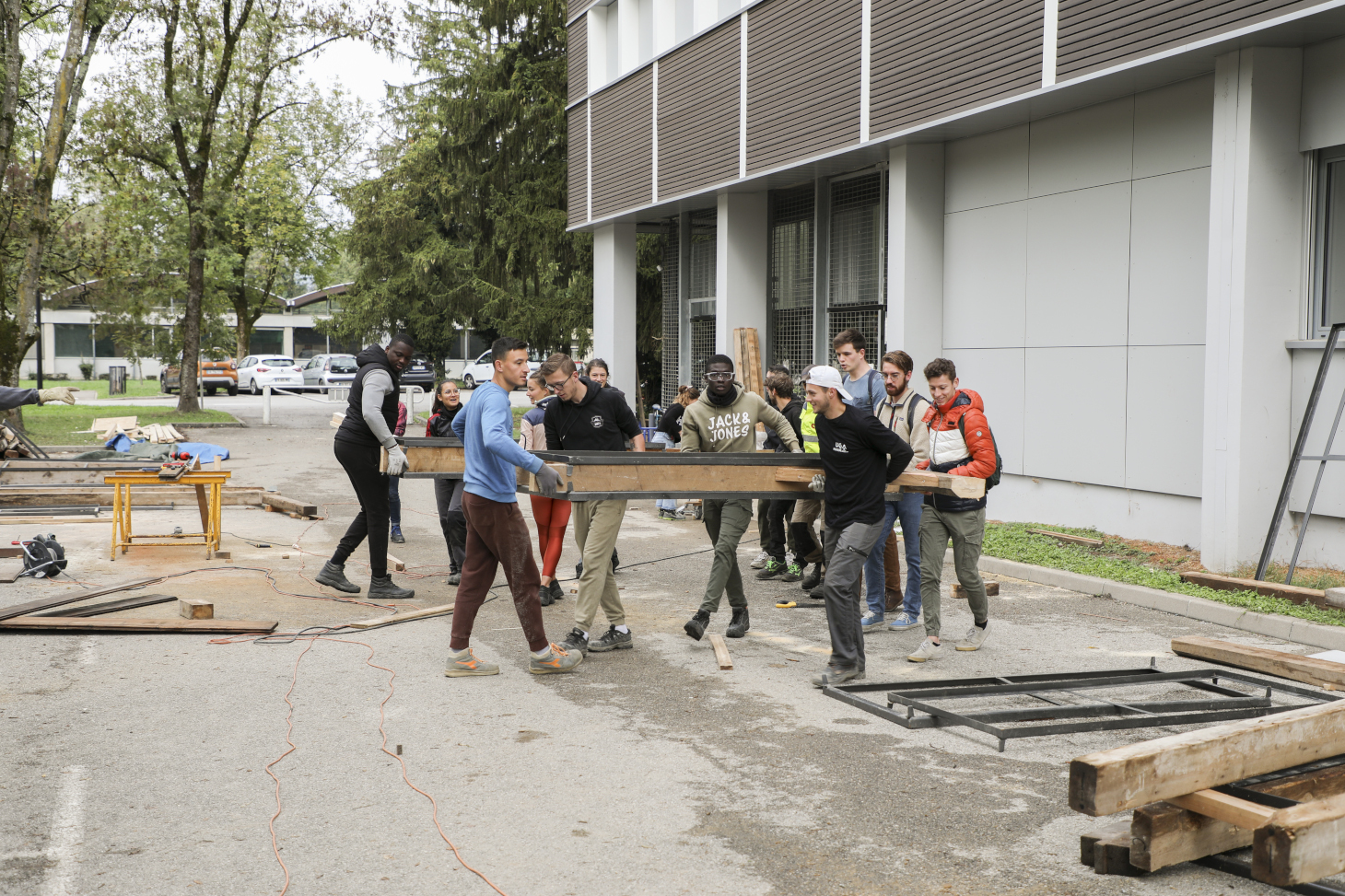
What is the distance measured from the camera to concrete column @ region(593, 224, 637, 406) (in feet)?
75.8

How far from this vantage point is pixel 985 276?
1377cm

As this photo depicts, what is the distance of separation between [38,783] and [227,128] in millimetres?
32000

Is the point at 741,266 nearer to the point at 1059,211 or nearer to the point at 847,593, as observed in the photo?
the point at 1059,211

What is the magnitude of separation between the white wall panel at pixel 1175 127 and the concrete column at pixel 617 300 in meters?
12.6

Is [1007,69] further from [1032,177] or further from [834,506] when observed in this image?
[834,506]

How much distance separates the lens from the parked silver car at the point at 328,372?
47.6m

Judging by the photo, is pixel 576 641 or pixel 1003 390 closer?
pixel 576 641

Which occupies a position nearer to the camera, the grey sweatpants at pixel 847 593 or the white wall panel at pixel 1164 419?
the grey sweatpants at pixel 847 593

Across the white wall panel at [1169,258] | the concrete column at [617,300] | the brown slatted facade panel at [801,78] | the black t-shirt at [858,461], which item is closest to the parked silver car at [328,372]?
the concrete column at [617,300]

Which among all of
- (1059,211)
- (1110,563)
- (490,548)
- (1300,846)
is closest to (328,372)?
(1059,211)

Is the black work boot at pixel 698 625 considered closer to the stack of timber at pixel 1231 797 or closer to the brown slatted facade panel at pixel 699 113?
the stack of timber at pixel 1231 797

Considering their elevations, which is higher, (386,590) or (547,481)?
(547,481)

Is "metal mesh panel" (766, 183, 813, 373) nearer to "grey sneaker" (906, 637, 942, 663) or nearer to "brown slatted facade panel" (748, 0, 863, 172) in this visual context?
"brown slatted facade panel" (748, 0, 863, 172)

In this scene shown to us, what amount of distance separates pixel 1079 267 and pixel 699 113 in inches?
311
